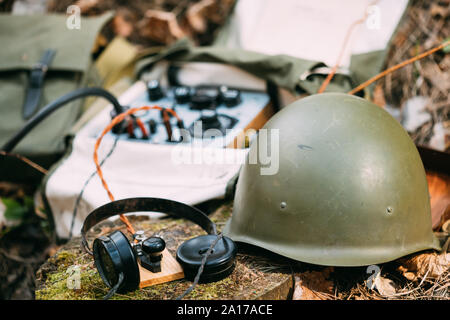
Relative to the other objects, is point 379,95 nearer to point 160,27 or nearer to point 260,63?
point 260,63

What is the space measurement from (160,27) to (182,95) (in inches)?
48.6

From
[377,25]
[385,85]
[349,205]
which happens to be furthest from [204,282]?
[385,85]

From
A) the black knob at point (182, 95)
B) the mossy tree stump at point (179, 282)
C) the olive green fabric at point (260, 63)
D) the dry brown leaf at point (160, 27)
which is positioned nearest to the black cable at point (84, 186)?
the mossy tree stump at point (179, 282)

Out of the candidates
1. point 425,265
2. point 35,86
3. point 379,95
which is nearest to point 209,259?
point 425,265

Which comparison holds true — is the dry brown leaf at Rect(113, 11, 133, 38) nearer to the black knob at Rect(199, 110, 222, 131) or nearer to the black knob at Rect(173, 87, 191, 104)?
the black knob at Rect(173, 87, 191, 104)

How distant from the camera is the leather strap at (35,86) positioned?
2.34 m

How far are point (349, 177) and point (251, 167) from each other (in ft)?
0.99

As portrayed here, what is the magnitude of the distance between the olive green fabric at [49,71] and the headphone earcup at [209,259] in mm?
1138

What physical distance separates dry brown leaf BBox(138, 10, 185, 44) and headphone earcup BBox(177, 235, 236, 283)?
2179 millimetres

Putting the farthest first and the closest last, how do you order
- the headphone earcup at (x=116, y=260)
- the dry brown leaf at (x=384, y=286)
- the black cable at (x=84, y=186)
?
the black cable at (x=84, y=186)
the dry brown leaf at (x=384, y=286)
the headphone earcup at (x=116, y=260)

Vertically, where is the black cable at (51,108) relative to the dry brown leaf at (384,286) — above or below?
above

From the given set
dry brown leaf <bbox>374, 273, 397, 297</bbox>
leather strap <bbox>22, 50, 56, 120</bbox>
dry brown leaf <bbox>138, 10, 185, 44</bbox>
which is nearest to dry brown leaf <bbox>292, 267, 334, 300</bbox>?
dry brown leaf <bbox>374, 273, 397, 297</bbox>

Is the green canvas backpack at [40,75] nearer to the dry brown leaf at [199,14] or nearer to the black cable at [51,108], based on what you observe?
the black cable at [51,108]
